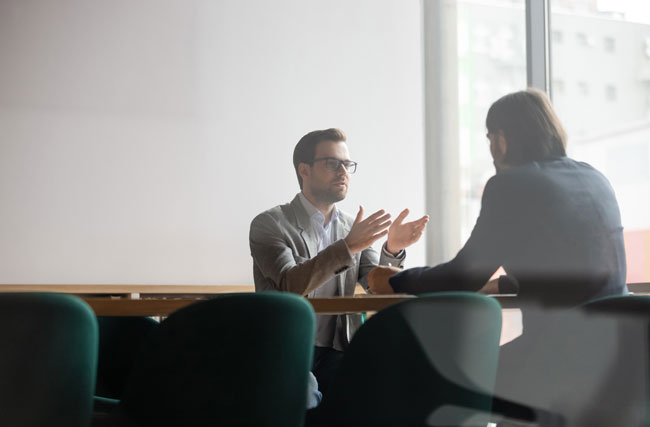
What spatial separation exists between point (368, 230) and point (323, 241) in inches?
18.0

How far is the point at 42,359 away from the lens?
3.54 feet

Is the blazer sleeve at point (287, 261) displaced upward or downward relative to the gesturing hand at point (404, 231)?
→ downward

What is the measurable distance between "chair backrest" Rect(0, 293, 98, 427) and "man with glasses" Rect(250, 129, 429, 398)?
3.64ft

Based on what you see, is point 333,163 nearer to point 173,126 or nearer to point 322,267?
point 322,267

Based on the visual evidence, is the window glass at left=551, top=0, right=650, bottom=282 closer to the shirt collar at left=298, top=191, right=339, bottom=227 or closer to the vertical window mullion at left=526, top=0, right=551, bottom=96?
the vertical window mullion at left=526, top=0, right=551, bottom=96

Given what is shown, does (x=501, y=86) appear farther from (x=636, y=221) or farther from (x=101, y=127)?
(x=101, y=127)

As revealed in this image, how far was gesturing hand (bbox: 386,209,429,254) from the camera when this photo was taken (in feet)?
7.73

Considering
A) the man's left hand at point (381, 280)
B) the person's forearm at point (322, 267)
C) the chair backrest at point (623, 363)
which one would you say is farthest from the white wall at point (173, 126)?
the chair backrest at point (623, 363)

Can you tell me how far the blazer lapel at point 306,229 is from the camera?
99.9 inches

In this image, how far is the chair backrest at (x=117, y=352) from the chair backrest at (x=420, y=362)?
0.91 m

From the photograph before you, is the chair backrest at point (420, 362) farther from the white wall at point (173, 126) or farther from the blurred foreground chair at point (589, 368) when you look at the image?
the white wall at point (173, 126)

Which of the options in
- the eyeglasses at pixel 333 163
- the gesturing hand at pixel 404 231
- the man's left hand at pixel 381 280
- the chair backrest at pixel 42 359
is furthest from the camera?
the eyeglasses at pixel 333 163

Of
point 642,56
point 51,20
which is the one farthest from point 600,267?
point 51,20

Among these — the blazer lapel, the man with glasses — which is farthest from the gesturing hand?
the blazer lapel
